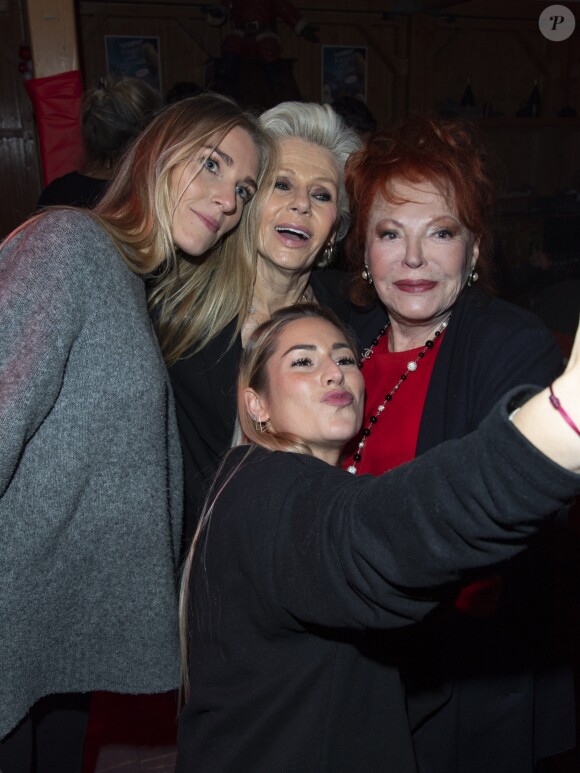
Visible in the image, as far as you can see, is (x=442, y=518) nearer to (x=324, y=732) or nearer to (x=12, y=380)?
(x=324, y=732)

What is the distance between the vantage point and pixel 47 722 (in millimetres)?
1613

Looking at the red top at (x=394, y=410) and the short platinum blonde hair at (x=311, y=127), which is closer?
the red top at (x=394, y=410)

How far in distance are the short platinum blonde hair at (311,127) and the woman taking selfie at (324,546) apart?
0.69 metres

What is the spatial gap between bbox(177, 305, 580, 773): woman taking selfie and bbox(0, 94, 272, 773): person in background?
15 centimetres

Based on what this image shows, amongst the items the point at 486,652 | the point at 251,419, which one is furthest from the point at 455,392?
the point at 486,652

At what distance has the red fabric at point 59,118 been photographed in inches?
105

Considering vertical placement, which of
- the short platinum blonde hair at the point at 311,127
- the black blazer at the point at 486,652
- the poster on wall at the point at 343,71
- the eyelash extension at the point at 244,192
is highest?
the poster on wall at the point at 343,71

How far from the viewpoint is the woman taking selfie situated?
637mm

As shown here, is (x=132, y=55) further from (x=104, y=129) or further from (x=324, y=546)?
(x=324, y=546)

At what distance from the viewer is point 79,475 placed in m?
1.27

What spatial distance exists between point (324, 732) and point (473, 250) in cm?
110

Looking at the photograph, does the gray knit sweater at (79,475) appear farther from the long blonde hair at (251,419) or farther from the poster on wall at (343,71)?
the poster on wall at (343,71)

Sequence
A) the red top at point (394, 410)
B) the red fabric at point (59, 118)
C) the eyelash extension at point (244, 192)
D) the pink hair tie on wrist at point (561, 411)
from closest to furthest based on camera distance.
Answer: the pink hair tie on wrist at point (561, 411), the red top at point (394, 410), the eyelash extension at point (244, 192), the red fabric at point (59, 118)

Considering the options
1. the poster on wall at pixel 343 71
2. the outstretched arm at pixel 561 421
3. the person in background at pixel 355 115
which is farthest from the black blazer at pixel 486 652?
the poster on wall at pixel 343 71
